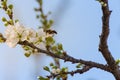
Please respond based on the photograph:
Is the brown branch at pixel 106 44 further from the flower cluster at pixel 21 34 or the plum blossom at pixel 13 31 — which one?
the plum blossom at pixel 13 31

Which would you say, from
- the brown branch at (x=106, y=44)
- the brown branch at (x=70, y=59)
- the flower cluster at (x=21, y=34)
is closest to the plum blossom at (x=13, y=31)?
the flower cluster at (x=21, y=34)

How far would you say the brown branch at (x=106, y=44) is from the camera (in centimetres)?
226

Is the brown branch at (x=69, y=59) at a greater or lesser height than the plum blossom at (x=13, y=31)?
lesser

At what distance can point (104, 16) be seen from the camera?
2.28 m

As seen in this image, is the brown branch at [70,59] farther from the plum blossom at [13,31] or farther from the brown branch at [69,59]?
the plum blossom at [13,31]

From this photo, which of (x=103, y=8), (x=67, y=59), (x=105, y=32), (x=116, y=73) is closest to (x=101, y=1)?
(x=103, y=8)

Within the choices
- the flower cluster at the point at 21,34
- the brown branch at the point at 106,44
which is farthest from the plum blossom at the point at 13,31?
the brown branch at the point at 106,44

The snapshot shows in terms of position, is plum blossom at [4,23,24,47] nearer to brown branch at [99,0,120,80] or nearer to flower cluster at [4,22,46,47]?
flower cluster at [4,22,46,47]

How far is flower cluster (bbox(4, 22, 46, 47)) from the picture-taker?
2197 millimetres

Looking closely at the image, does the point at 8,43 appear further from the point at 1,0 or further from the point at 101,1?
the point at 101,1

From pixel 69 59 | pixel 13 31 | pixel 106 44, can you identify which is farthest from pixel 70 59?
pixel 13 31

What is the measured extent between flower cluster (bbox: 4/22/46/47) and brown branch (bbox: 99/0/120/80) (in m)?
0.40

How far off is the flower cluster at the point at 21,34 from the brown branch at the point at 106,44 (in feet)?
1.30

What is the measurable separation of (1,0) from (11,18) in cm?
16
